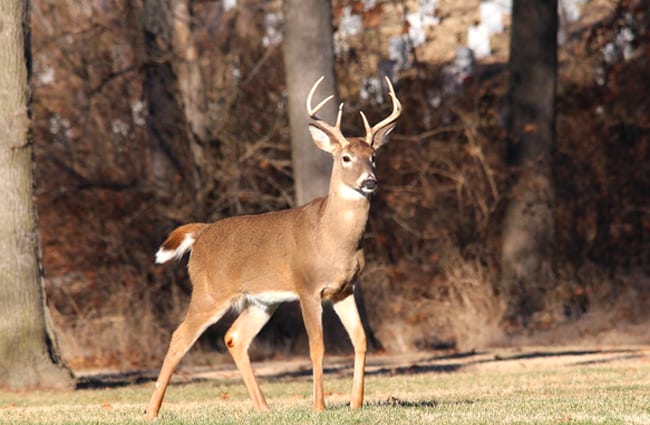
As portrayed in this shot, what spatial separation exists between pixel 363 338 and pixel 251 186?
35.8ft

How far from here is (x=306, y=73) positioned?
17.5m

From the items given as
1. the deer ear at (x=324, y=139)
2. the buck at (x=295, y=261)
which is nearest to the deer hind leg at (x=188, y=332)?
the buck at (x=295, y=261)

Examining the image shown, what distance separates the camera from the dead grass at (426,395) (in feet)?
30.2

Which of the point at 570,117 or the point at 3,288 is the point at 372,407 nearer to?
the point at 3,288

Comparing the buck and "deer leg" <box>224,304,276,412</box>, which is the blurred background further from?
the buck

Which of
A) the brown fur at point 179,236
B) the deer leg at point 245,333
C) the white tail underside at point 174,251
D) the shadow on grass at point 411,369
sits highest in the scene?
the brown fur at point 179,236

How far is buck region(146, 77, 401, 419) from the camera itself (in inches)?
388

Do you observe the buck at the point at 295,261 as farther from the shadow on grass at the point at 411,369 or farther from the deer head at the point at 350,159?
the shadow on grass at the point at 411,369

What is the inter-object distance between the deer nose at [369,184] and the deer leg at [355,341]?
31.0 inches

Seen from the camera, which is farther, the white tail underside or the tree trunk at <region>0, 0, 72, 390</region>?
the tree trunk at <region>0, 0, 72, 390</region>

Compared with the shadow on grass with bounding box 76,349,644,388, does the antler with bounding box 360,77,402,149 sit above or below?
above

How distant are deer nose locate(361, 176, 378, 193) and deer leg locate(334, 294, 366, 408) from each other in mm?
788

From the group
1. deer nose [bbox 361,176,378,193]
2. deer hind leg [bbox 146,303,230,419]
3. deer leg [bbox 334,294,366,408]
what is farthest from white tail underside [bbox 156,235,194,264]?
deer nose [bbox 361,176,378,193]

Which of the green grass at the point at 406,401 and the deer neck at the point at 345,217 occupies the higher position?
the deer neck at the point at 345,217
